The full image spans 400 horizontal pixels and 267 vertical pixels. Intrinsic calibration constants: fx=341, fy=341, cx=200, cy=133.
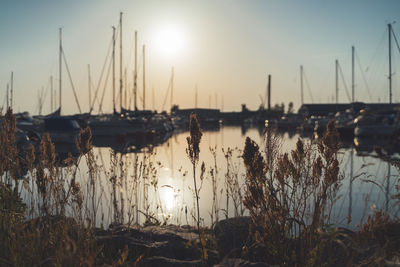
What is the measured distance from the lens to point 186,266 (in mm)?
4480

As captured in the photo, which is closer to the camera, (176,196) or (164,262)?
(164,262)

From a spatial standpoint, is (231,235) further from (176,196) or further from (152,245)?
(176,196)

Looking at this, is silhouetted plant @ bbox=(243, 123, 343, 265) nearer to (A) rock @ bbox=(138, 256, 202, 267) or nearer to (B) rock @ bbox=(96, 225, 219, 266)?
(A) rock @ bbox=(138, 256, 202, 267)

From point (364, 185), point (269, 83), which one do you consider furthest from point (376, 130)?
point (269, 83)

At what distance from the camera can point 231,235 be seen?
5.62 m

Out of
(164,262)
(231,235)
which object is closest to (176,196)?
(231,235)

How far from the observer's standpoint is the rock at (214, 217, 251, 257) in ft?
17.6

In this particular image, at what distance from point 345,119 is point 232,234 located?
157 ft

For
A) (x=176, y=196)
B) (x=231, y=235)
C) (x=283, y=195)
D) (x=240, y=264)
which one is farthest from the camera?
(x=176, y=196)

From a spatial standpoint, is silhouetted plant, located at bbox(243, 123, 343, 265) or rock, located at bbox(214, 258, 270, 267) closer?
silhouetted plant, located at bbox(243, 123, 343, 265)

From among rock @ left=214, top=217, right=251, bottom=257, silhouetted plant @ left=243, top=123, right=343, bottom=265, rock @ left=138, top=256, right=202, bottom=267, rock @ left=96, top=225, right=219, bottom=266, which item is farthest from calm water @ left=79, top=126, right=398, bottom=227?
silhouetted plant @ left=243, top=123, right=343, bottom=265

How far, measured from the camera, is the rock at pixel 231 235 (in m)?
5.38

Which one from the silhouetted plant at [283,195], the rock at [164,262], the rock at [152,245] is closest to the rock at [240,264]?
the silhouetted plant at [283,195]

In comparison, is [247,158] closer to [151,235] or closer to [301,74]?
[151,235]
